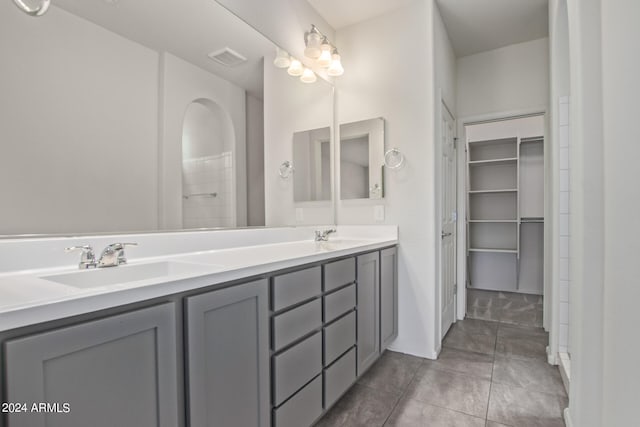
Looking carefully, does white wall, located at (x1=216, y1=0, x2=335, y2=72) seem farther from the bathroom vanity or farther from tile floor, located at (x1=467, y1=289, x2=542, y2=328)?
tile floor, located at (x1=467, y1=289, x2=542, y2=328)

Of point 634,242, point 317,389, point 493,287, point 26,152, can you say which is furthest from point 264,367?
point 493,287

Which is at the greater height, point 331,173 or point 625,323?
point 331,173

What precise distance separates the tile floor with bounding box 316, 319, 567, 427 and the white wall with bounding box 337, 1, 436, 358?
0.26 m

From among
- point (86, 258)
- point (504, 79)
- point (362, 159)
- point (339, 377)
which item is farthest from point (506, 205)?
point (86, 258)

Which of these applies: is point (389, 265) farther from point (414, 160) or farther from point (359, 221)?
point (414, 160)

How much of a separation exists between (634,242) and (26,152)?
1.80m

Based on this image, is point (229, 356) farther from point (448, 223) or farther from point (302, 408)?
point (448, 223)

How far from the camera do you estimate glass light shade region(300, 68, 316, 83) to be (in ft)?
7.98

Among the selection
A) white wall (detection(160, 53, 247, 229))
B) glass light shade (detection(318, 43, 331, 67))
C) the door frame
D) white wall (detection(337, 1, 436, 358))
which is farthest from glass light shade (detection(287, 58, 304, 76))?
the door frame

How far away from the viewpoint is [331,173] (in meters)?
2.74

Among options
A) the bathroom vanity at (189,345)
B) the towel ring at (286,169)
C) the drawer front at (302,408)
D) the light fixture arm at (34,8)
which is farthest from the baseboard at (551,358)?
the light fixture arm at (34,8)

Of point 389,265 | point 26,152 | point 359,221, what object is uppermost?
point 26,152

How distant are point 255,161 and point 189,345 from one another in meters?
1.23

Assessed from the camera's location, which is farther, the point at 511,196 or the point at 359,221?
the point at 511,196
